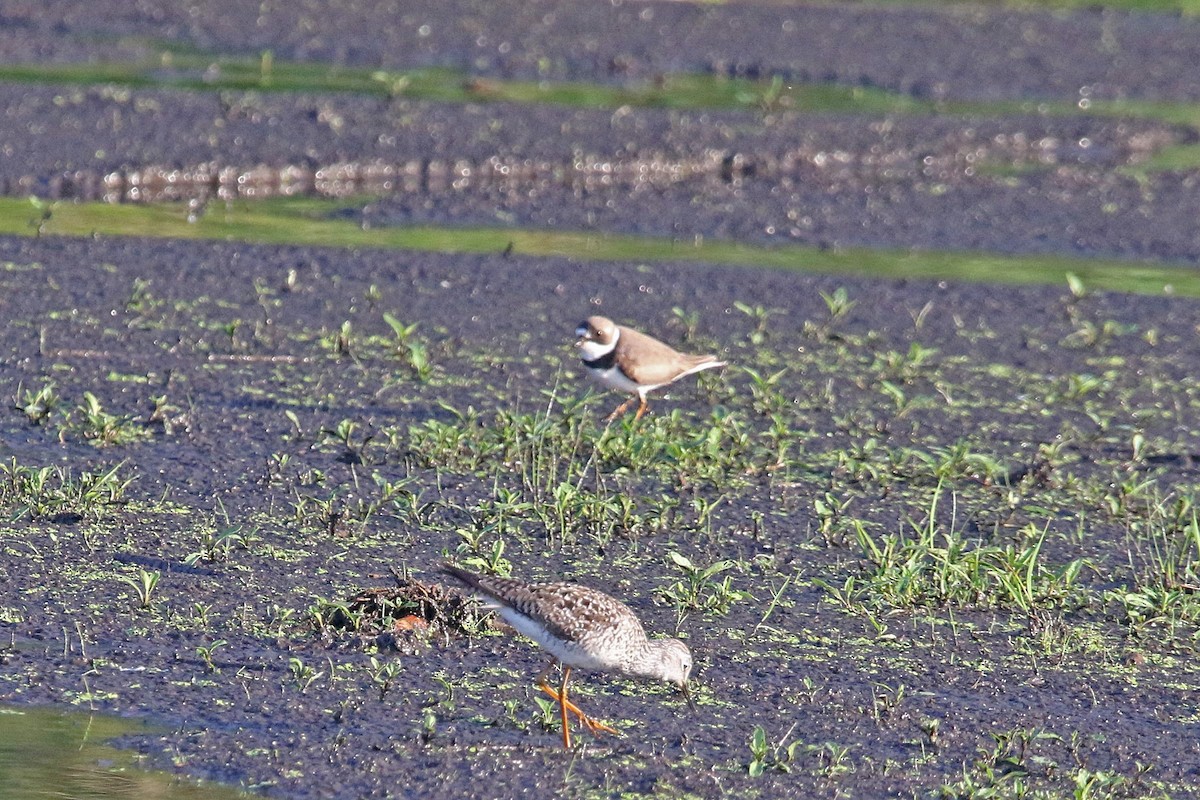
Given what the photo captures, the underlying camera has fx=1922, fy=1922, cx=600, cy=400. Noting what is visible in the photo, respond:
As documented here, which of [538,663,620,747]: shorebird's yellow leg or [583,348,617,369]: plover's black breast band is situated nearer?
[538,663,620,747]: shorebird's yellow leg

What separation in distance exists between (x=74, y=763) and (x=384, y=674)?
3.43 ft

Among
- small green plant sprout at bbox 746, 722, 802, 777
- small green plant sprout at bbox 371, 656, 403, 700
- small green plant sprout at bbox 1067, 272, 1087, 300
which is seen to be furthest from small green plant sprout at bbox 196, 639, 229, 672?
small green plant sprout at bbox 1067, 272, 1087, 300

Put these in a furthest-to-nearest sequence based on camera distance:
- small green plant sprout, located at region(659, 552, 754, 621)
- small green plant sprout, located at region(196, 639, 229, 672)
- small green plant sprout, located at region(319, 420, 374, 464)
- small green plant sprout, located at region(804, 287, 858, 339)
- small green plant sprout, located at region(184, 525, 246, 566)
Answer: small green plant sprout, located at region(804, 287, 858, 339) → small green plant sprout, located at region(319, 420, 374, 464) → small green plant sprout, located at region(184, 525, 246, 566) → small green plant sprout, located at region(659, 552, 754, 621) → small green plant sprout, located at region(196, 639, 229, 672)

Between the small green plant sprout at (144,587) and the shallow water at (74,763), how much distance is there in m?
0.80

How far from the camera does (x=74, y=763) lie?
577 cm

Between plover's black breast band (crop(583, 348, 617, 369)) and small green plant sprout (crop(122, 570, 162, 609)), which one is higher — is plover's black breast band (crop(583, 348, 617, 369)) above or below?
above

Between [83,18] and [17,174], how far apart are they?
6.86 metres

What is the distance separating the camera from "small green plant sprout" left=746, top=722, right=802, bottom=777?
18.9ft

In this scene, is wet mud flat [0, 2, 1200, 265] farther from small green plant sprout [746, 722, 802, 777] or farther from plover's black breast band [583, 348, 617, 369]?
small green plant sprout [746, 722, 802, 777]

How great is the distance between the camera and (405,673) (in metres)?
6.40

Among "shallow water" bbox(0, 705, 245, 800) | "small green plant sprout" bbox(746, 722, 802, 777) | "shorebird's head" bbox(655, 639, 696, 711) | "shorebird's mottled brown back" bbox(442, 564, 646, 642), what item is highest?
"shorebird's mottled brown back" bbox(442, 564, 646, 642)

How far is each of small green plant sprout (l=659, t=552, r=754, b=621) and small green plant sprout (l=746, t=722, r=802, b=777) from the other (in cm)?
101

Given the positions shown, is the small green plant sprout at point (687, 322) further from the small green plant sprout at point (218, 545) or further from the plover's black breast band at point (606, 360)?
the small green plant sprout at point (218, 545)

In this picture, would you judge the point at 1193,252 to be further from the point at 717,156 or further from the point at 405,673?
the point at 405,673
